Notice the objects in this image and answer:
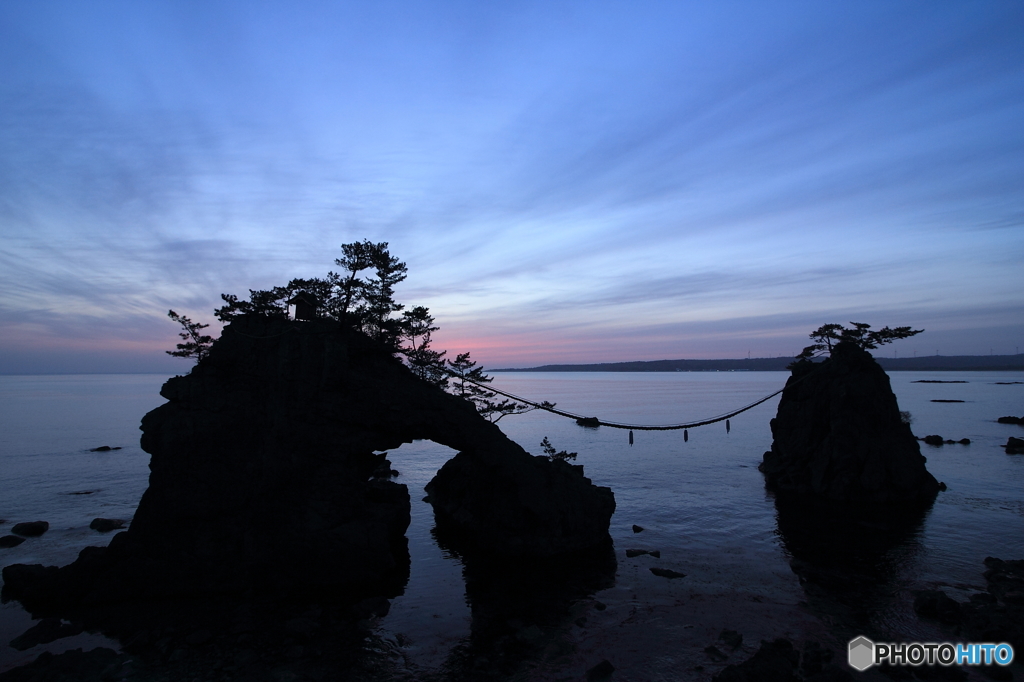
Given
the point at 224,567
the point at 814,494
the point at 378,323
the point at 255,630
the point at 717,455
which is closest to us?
the point at 255,630

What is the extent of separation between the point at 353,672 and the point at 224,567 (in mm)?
6678

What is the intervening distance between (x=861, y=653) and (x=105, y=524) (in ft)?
97.4

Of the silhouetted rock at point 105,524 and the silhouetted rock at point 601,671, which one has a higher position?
the silhouetted rock at point 105,524

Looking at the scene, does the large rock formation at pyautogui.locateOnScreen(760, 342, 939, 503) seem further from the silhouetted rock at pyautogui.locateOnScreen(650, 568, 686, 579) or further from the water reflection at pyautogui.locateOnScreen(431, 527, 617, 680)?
the water reflection at pyautogui.locateOnScreen(431, 527, 617, 680)

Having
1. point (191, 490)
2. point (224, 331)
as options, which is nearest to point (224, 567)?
point (191, 490)

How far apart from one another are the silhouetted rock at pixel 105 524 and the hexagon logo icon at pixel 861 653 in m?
28.8

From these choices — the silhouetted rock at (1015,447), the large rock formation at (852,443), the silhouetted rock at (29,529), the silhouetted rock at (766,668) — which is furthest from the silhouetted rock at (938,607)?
the silhouetted rock at (1015,447)

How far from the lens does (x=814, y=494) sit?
28.9m

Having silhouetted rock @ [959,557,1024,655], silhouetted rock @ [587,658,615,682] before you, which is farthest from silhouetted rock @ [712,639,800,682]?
silhouetted rock @ [959,557,1024,655]

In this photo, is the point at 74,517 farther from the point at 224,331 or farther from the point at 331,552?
the point at 331,552

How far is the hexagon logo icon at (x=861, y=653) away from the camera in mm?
11977

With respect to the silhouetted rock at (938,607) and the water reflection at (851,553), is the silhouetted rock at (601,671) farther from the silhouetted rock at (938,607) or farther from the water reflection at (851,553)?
the silhouetted rock at (938,607)

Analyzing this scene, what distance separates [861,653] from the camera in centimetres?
1246

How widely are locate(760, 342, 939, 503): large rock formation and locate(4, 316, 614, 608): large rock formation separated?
58.7 ft
